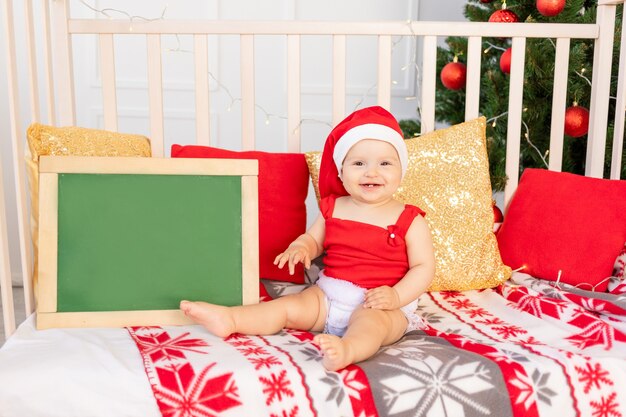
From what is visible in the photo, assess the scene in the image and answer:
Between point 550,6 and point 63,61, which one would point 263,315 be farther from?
point 550,6

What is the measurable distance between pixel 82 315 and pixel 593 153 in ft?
4.27

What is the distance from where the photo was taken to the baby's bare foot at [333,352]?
0.93 meters

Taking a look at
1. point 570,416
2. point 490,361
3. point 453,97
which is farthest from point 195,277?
point 453,97

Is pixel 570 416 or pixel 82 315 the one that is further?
pixel 82 315

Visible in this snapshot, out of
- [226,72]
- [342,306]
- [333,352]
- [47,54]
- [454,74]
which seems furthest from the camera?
[226,72]

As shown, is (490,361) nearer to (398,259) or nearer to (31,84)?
(398,259)

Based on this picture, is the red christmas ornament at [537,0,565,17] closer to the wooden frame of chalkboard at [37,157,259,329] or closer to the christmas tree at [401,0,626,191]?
the christmas tree at [401,0,626,191]

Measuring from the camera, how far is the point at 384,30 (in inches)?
64.2

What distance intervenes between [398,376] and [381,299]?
19 centimetres

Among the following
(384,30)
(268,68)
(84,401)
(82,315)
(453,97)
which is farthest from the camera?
(268,68)

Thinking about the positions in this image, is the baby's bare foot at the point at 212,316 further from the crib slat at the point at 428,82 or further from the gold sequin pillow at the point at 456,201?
the crib slat at the point at 428,82

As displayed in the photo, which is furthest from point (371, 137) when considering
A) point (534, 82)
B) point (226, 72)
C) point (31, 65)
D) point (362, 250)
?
point (226, 72)

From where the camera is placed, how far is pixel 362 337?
3.28 ft

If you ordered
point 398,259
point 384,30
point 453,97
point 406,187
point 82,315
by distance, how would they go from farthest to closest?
point 453,97 < point 384,30 < point 406,187 < point 398,259 < point 82,315
